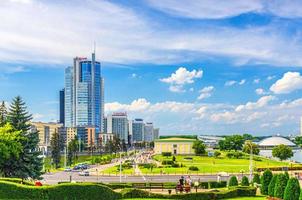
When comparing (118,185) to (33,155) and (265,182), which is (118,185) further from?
(265,182)

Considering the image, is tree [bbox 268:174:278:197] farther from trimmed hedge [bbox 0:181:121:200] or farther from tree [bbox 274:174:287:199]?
trimmed hedge [bbox 0:181:121:200]

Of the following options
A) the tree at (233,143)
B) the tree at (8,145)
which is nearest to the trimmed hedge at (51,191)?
the tree at (8,145)

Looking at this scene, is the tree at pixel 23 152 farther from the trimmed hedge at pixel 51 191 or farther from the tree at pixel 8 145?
the trimmed hedge at pixel 51 191

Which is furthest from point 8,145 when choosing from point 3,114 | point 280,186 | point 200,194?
point 280,186

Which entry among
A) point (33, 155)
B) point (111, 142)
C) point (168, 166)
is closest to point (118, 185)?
point (33, 155)

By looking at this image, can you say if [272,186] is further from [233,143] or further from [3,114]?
[233,143]

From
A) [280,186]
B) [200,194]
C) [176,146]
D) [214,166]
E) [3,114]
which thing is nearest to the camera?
[200,194]
